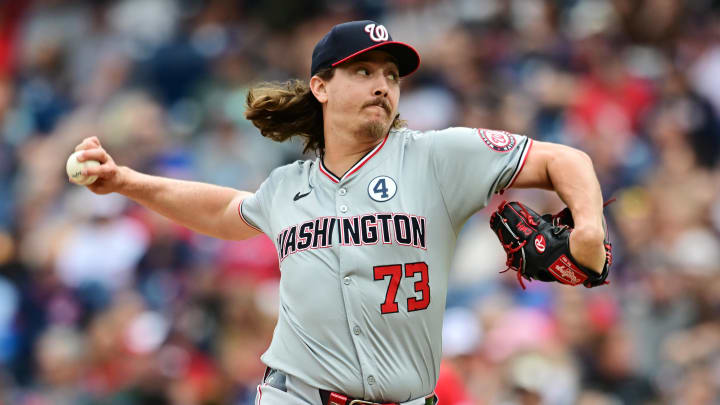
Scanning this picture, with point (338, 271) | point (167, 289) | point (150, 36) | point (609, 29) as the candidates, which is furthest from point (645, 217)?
point (150, 36)

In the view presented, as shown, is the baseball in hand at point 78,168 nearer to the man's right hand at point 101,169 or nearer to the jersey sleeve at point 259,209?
the man's right hand at point 101,169

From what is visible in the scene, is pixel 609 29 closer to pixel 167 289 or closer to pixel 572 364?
pixel 572 364

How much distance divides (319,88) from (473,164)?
762mm

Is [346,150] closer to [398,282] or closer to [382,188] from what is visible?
[382,188]

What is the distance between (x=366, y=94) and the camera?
378 cm

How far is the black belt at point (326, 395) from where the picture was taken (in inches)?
140

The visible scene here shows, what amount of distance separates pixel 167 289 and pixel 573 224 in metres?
5.42

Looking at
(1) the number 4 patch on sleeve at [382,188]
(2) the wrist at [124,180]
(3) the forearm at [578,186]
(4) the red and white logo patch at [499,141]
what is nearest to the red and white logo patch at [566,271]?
(3) the forearm at [578,186]

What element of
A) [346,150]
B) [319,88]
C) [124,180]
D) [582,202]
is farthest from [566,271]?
[124,180]

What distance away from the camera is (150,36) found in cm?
1150

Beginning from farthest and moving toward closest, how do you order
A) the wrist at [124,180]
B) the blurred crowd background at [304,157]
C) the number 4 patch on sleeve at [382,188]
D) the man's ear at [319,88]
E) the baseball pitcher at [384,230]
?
1. the blurred crowd background at [304,157]
2. the wrist at [124,180]
3. the man's ear at [319,88]
4. the number 4 patch on sleeve at [382,188]
5. the baseball pitcher at [384,230]

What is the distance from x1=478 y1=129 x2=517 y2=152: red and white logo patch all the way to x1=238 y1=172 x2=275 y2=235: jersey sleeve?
92cm

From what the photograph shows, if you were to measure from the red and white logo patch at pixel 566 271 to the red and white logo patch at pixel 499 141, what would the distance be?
455 millimetres

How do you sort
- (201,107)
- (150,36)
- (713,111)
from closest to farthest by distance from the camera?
1. (713,111)
2. (201,107)
3. (150,36)
